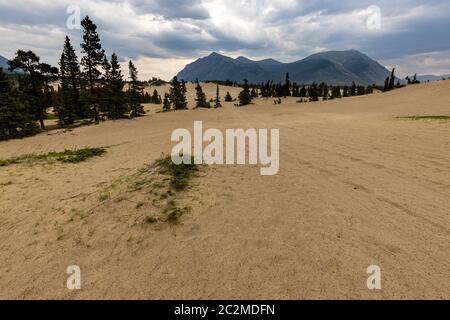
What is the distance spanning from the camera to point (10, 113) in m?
30.2

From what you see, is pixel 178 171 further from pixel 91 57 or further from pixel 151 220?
pixel 91 57

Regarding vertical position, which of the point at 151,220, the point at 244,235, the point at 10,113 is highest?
the point at 10,113

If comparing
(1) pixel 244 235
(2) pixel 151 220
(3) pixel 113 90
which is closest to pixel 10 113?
(3) pixel 113 90

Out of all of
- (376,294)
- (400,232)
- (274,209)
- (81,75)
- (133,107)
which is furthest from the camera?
(133,107)

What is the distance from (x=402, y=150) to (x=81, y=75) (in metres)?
43.8

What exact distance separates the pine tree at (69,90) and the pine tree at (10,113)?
12.2 m

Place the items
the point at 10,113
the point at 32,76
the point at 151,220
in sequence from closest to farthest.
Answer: the point at 151,220 < the point at 10,113 < the point at 32,76

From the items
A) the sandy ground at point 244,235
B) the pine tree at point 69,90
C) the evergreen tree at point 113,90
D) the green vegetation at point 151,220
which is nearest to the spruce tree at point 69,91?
the pine tree at point 69,90

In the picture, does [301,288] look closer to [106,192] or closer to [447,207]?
[447,207]

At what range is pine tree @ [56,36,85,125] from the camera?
45.0m

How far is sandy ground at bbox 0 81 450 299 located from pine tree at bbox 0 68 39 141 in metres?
25.9

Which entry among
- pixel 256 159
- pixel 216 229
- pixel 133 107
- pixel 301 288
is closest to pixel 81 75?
pixel 133 107

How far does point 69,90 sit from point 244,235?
5247 centimetres
